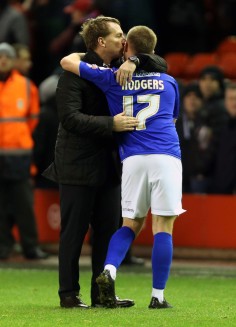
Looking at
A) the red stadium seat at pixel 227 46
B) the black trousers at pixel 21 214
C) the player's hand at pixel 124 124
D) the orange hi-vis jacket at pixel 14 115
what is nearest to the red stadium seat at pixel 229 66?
the red stadium seat at pixel 227 46

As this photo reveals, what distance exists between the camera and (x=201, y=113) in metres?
15.6

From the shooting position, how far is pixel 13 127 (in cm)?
1466

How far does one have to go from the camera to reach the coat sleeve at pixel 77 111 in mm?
9188

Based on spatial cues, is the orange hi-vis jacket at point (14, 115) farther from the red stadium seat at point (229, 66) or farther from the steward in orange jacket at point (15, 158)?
the red stadium seat at point (229, 66)

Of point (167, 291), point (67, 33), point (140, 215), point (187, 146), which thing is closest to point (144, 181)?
point (140, 215)

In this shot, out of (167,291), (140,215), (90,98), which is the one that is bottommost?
(167,291)

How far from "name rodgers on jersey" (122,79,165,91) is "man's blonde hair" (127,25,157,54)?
0.24 meters

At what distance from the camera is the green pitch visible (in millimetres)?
8625

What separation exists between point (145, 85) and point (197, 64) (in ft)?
28.7

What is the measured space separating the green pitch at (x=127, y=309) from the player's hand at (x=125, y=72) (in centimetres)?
166

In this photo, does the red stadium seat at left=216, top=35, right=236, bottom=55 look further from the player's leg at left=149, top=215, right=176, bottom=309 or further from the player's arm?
the player's leg at left=149, top=215, right=176, bottom=309

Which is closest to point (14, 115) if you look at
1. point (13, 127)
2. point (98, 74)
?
point (13, 127)

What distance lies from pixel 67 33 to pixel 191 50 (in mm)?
2145

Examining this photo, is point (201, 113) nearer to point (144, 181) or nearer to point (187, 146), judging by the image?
point (187, 146)
